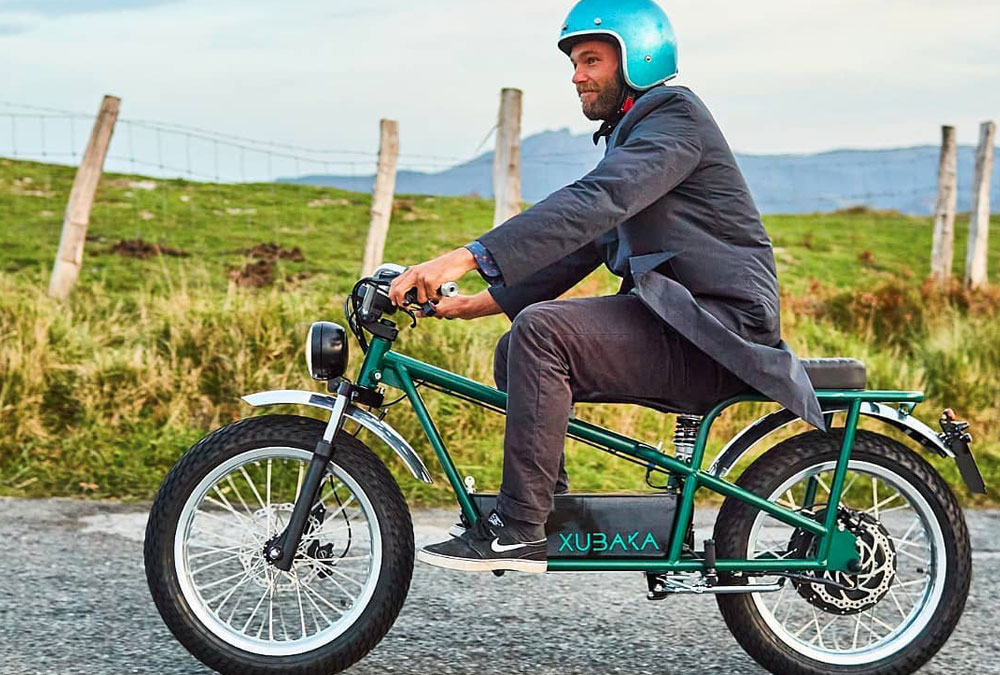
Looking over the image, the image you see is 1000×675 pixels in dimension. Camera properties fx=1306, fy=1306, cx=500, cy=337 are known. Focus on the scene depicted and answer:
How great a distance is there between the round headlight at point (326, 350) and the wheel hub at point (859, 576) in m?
1.50

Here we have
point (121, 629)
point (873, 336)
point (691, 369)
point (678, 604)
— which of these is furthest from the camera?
point (873, 336)

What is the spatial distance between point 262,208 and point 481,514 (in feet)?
52.5

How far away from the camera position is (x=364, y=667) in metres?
4.00

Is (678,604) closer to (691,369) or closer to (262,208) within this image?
(691,369)

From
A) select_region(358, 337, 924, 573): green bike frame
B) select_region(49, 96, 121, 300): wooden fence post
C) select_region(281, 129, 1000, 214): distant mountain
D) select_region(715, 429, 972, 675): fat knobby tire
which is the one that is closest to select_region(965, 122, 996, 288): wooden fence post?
select_region(281, 129, 1000, 214): distant mountain

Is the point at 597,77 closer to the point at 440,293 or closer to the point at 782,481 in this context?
the point at 440,293

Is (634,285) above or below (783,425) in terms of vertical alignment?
above

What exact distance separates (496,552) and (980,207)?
44.3 ft

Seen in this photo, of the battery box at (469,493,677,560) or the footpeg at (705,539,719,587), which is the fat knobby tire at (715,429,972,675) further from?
the battery box at (469,493,677,560)

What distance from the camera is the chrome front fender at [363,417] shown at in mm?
3738

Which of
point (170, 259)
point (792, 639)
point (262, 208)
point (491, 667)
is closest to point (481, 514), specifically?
point (491, 667)

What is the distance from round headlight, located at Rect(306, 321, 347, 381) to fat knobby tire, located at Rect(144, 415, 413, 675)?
0.59 ft

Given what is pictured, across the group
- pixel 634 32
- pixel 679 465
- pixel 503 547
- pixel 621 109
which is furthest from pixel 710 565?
pixel 634 32

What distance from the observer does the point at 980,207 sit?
51.4ft
